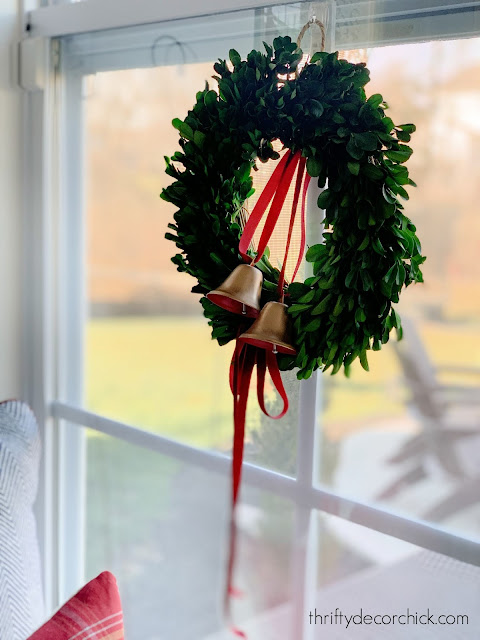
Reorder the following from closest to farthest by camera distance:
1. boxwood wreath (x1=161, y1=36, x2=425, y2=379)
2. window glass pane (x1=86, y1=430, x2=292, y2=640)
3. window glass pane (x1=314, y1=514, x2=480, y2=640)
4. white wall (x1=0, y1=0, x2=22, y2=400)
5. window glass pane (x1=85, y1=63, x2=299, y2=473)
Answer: boxwood wreath (x1=161, y1=36, x2=425, y2=379) < window glass pane (x1=314, y1=514, x2=480, y2=640) < white wall (x1=0, y1=0, x2=22, y2=400) < window glass pane (x1=86, y1=430, x2=292, y2=640) < window glass pane (x1=85, y1=63, x2=299, y2=473)

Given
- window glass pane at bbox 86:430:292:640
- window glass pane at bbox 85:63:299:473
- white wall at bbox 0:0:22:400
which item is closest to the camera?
white wall at bbox 0:0:22:400

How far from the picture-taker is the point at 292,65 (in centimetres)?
83

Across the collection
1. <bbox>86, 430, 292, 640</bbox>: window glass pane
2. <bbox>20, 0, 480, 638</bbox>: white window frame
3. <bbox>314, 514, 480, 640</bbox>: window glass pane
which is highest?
<bbox>20, 0, 480, 638</bbox>: white window frame

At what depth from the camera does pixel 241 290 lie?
0.85 meters

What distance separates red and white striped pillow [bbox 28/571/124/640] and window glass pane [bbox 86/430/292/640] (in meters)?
0.22

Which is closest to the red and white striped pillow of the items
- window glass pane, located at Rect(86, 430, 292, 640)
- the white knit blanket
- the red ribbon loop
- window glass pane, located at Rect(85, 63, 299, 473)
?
the white knit blanket

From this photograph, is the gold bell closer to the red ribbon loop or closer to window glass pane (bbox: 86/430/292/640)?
the red ribbon loop

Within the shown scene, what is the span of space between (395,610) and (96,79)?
44.2 inches

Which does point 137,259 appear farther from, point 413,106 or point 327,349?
point 327,349

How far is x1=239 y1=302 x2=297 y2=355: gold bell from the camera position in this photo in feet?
2.77

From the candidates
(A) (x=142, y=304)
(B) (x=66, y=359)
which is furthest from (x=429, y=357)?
(B) (x=66, y=359)

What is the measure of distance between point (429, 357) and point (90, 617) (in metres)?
5.10

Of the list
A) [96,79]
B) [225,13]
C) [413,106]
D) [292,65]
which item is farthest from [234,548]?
[413,106]

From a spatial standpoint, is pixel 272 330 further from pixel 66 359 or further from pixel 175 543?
pixel 175 543
